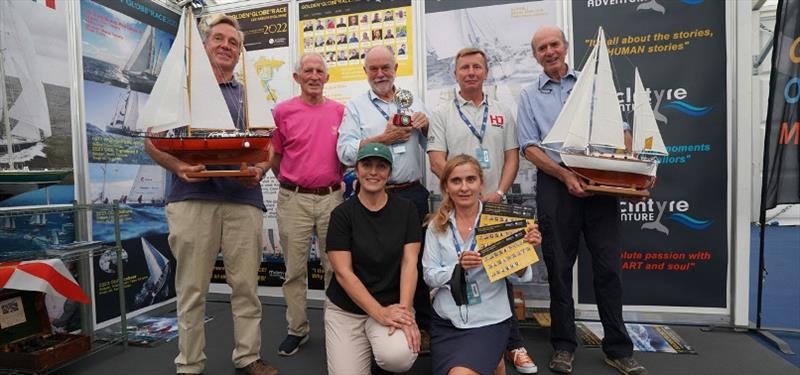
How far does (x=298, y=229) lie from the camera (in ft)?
10.2

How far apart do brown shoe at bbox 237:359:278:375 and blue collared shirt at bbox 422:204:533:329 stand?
4.17 feet

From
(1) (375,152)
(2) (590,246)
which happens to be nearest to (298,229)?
(1) (375,152)

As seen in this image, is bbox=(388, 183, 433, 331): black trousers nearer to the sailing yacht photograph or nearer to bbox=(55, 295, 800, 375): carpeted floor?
bbox=(55, 295, 800, 375): carpeted floor

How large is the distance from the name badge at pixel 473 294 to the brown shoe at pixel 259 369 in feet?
4.76

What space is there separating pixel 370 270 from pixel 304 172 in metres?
1.13

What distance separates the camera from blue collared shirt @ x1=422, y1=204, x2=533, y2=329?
2.12m

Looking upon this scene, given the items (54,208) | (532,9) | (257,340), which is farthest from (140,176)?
(532,9)

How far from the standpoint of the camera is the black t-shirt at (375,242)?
2262 mm

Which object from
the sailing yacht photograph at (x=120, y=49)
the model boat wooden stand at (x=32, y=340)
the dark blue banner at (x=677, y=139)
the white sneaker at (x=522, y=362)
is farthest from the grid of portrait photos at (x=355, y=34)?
the model boat wooden stand at (x=32, y=340)

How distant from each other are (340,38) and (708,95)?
3421 millimetres

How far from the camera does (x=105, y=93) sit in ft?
12.4

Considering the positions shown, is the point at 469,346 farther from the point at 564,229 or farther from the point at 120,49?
the point at 120,49

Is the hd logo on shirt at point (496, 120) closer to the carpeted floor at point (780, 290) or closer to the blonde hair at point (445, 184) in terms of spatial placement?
the blonde hair at point (445, 184)

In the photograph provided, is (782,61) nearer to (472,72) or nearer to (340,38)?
(472,72)
